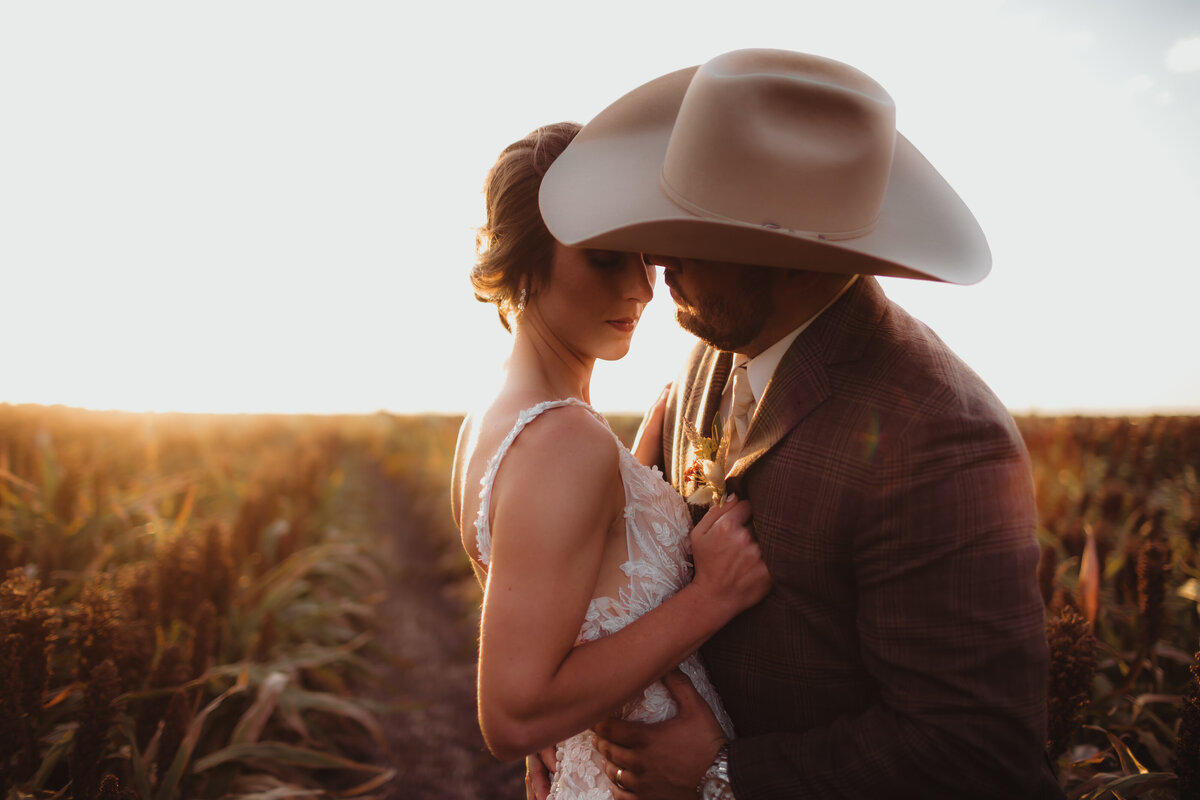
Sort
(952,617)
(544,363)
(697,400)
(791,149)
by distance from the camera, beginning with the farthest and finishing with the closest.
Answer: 1. (697,400)
2. (544,363)
3. (791,149)
4. (952,617)

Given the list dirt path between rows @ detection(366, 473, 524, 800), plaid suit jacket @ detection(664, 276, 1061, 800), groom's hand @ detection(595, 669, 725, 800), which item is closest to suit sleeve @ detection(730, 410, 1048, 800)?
plaid suit jacket @ detection(664, 276, 1061, 800)

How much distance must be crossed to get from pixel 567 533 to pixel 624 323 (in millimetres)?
892

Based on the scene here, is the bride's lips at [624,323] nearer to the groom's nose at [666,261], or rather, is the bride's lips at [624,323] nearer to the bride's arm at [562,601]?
the groom's nose at [666,261]

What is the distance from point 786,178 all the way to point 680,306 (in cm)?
51

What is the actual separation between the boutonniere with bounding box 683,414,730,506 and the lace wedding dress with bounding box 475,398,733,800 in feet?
0.27

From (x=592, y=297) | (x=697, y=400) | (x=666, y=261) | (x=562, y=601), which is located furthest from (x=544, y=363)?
(x=562, y=601)

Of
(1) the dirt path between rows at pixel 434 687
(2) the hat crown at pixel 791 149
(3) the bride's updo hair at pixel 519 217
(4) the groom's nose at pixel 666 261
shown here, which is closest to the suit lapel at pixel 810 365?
(2) the hat crown at pixel 791 149

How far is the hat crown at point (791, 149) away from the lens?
5.18ft

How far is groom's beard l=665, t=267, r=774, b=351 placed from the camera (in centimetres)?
184

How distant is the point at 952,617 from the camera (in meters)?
1.48

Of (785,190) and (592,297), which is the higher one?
(785,190)

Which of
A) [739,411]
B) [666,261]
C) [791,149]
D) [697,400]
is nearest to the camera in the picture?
[791,149]

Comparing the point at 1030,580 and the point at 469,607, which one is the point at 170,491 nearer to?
the point at 469,607

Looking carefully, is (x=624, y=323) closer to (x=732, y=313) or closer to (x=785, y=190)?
(x=732, y=313)
